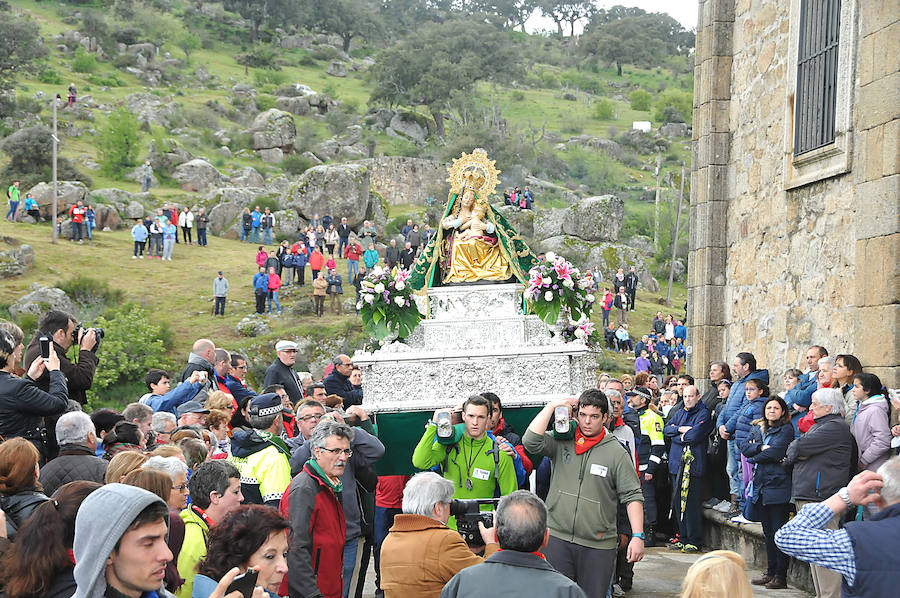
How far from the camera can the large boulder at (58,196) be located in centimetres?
3901

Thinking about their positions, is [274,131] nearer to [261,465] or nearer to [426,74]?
[426,74]

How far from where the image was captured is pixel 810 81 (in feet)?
34.0

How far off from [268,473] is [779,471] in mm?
4713

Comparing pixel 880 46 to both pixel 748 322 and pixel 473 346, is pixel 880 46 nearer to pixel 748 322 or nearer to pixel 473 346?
pixel 748 322

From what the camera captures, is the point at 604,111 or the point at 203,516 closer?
the point at 203,516

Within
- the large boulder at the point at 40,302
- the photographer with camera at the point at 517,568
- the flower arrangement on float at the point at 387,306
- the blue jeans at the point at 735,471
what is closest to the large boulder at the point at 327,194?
the large boulder at the point at 40,302

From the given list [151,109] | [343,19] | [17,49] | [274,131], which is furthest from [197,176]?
[343,19]

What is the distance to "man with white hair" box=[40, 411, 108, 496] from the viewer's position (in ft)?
17.6

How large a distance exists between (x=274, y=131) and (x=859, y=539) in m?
60.2

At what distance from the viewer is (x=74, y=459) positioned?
547cm

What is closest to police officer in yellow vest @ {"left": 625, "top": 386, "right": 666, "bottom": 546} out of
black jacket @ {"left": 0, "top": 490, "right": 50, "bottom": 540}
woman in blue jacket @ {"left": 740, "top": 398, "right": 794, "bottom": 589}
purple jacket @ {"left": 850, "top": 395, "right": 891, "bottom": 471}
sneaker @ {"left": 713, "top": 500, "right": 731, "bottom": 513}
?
sneaker @ {"left": 713, "top": 500, "right": 731, "bottom": 513}

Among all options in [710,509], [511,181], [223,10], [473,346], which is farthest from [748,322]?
[223,10]

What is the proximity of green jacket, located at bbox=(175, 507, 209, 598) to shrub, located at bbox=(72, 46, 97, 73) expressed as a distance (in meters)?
67.1

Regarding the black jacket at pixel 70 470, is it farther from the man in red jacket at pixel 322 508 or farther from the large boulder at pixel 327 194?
the large boulder at pixel 327 194
